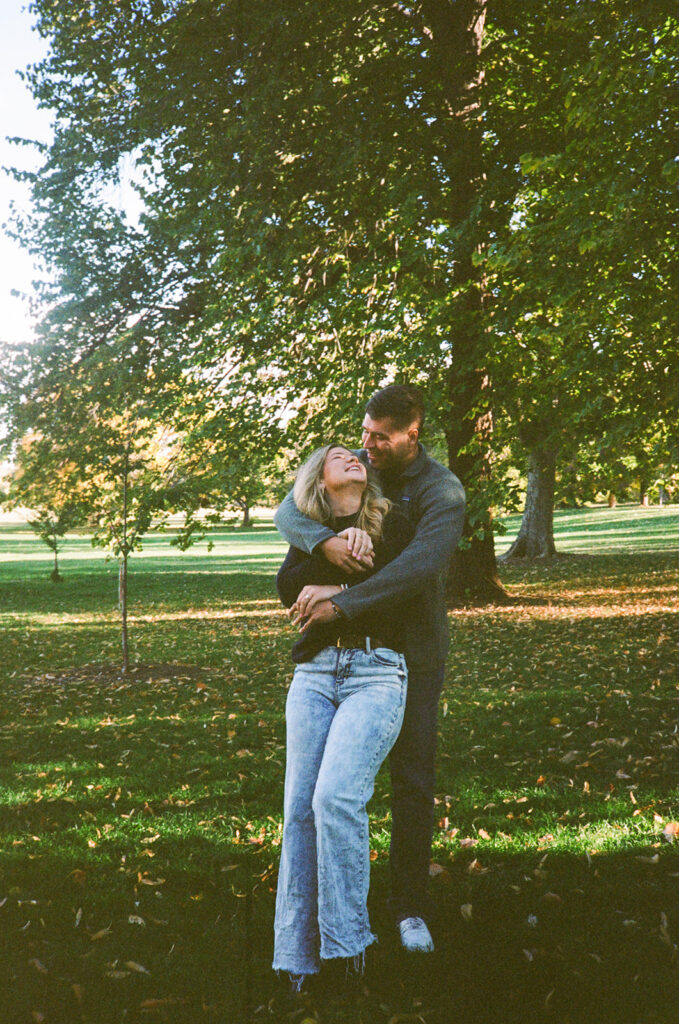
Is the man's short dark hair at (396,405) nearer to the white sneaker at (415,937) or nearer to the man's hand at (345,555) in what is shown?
the man's hand at (345,555)

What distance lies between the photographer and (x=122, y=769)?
6.66 meters

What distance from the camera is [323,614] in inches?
127

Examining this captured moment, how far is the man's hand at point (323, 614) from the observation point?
10.6ft

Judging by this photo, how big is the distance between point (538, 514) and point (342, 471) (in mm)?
22559

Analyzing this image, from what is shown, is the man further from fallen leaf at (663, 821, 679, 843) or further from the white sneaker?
fallen leaf at (663, 821, 679, 843)

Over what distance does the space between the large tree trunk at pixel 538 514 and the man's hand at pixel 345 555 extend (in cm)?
2084

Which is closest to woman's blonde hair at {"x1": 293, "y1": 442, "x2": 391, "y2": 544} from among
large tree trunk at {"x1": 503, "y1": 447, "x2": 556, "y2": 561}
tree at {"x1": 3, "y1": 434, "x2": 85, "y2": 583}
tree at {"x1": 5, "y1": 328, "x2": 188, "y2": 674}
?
tree at {"x1": 5, "y1": 328, "x2": 188, "y2": 674}

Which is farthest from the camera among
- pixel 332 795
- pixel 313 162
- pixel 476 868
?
pixel 313 162

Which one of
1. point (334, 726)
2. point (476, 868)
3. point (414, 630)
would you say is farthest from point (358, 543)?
point (476, 868)

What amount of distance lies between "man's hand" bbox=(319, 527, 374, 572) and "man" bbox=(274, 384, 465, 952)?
0.16m

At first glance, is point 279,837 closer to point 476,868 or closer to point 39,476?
point 476,868

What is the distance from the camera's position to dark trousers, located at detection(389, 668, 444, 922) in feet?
11.9

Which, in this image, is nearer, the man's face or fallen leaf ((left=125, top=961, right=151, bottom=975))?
fallen leaf ((left=125, top=961, right=151, bottom=975))

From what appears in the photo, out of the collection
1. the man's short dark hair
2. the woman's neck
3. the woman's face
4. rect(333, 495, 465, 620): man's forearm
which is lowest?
rect(333, 495, 465, 620): man's forearm
